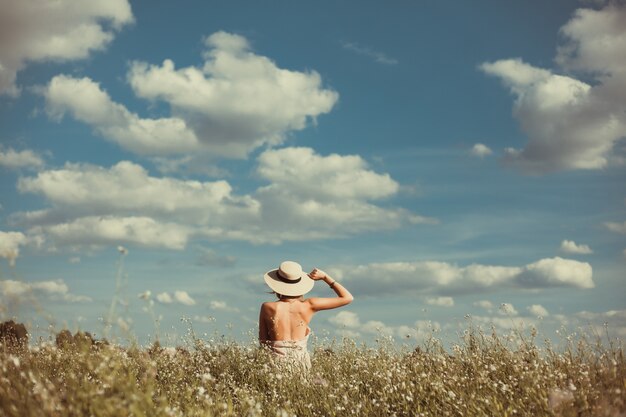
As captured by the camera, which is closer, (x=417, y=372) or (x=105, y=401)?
(x=105, y=401)

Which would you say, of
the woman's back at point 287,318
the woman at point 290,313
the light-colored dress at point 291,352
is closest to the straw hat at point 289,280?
the woman at point 290,313

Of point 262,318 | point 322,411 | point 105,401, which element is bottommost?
point 322,411

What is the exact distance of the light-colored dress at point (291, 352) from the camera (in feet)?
23.8

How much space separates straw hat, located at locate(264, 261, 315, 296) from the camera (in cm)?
819

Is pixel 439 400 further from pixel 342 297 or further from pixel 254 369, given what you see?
pixel 342 297

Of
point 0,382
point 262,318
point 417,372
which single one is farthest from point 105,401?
point 262,318

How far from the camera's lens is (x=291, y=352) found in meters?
7.50

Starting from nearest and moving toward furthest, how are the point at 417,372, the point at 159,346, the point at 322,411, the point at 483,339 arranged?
the point at 322,411 < the point at 417,372 < the point at 483,339 < the point at 159,346

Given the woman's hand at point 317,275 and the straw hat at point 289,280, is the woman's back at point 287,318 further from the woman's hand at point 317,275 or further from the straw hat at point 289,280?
the woman's hand at point 317,275

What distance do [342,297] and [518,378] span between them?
3.41 m

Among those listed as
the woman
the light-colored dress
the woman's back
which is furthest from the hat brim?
the light-colored dress

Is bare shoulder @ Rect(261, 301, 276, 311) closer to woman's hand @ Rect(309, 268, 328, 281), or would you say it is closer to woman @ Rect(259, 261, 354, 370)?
woman @ Rect(259, 261, 354, 370)

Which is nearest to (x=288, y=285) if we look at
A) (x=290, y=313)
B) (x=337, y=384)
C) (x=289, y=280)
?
(x=289, y=280)

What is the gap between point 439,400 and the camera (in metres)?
5.20
